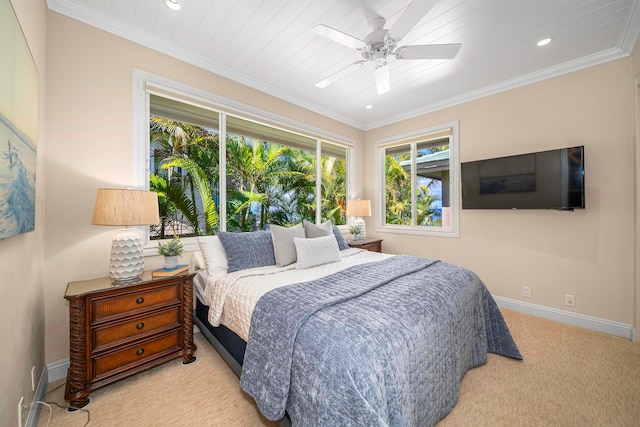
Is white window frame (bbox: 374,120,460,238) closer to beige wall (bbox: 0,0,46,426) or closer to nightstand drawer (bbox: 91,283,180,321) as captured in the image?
nightstand drawer (bbox: 91,283,180,321)

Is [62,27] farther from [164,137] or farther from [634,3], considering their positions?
[634,3]

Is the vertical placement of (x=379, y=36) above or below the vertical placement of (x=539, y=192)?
above

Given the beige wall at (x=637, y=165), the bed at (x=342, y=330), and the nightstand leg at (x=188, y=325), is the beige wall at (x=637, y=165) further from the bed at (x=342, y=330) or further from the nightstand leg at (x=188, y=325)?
the nightstand leg at (x=188, y=325)

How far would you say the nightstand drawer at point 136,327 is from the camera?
1.73 metres

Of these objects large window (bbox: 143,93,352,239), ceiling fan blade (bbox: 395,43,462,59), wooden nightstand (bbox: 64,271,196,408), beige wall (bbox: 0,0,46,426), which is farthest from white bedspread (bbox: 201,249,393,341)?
ceiling fan blade (bbox: 395,43,462,59)

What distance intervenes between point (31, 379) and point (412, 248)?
13.3 ft

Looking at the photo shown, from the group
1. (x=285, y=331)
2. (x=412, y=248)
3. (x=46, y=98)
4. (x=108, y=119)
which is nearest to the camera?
(x=285, y=331)

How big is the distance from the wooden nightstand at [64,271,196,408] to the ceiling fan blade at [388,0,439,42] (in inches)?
96.5

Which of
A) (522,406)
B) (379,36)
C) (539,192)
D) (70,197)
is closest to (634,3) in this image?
(539,192)

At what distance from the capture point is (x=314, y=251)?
248 centimetres

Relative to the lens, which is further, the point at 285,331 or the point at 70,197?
the point at 70,197

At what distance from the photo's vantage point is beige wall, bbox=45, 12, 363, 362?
1904mm

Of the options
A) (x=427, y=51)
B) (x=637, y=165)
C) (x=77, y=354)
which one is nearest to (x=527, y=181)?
(x=637, y=165)

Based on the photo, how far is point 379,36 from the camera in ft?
6.55
